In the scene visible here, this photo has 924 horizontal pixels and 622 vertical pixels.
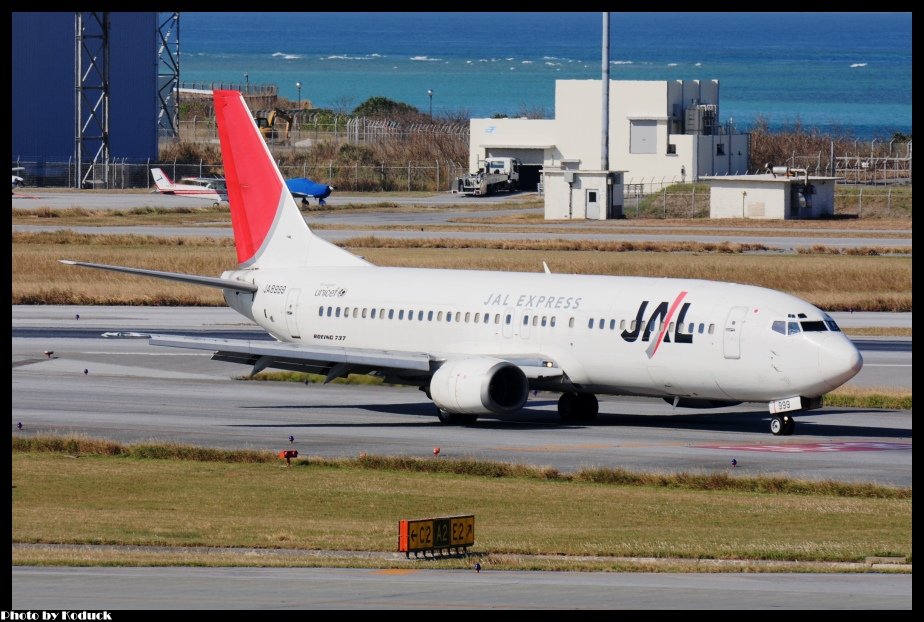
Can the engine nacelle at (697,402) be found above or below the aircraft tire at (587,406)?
above

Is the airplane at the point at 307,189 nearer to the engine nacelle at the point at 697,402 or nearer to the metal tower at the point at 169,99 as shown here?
the metal tower at the point at 169,99

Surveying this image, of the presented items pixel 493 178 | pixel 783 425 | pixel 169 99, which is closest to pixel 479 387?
pixel 783 425

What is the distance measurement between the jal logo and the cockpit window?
2.93 meters

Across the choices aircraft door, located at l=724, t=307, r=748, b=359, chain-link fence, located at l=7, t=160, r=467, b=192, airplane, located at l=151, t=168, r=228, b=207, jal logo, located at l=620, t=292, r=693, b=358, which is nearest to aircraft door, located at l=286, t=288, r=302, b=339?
jal logo, located at l=620, t=292, r=693, b=358

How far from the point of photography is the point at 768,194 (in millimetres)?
122938

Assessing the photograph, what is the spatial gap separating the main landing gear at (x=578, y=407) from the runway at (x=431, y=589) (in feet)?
70.1

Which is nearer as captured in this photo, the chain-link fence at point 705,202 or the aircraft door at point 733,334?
the aircraft door at point 733,334

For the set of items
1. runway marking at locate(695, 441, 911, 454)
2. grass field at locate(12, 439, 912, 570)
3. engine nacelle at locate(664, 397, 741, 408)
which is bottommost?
runway marking at locate(695, 441, 911, 454)

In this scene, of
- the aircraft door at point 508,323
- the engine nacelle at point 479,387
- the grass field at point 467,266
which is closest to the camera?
the engine nacelle at point 479,387

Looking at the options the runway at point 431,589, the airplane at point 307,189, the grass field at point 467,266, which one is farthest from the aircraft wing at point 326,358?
the airplane at point 307,189

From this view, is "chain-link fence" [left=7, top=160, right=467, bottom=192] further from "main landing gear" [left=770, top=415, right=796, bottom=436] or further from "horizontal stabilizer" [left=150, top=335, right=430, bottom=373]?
"main landing gear" [left=770, top=415, right=796, bottom=436]

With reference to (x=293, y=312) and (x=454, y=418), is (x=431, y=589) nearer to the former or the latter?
(x=454, y=418)

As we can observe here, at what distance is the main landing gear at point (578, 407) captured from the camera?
149 ft

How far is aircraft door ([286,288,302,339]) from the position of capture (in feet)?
162
